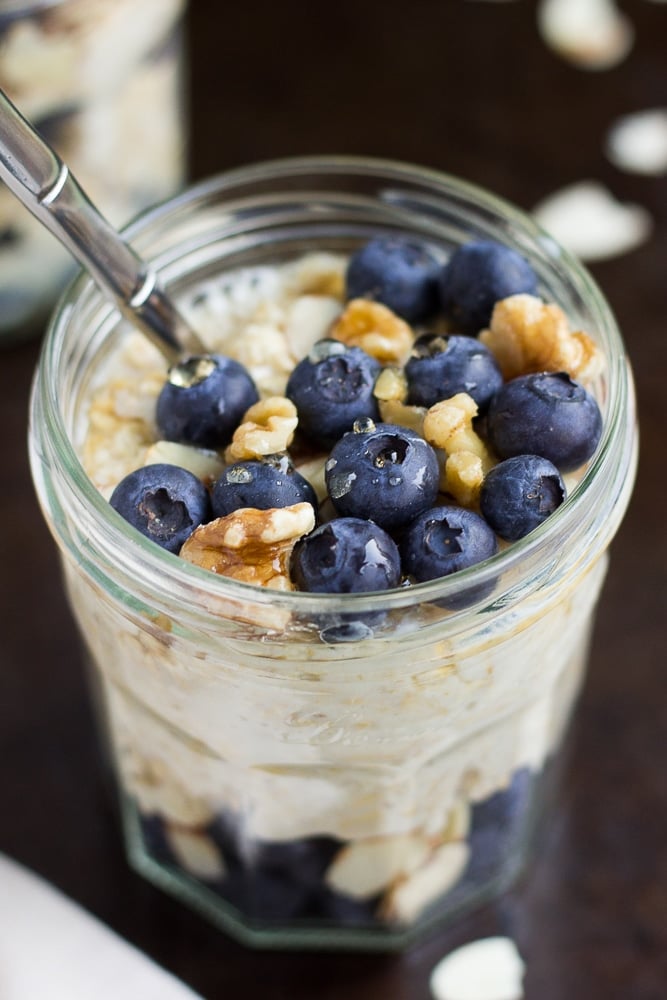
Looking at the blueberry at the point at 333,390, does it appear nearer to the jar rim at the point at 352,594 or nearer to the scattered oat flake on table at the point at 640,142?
the jar rim at the point at 352,594

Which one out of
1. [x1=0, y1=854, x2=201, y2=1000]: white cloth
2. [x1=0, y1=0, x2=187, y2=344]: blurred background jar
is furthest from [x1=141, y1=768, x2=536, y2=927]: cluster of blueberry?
[x1=0, y1=0, x2=187, y2=344]: blurred background jar

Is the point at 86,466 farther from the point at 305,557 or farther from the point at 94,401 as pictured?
the point at 305,557

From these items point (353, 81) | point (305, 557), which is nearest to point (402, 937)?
point (305, 557)

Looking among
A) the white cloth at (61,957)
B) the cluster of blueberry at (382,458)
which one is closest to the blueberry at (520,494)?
the cluster of blueberry at (382,458)

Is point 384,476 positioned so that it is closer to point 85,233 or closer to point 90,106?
point 85,233

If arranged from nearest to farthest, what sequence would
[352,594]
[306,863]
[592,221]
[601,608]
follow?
[352,594]
[306,863]
[601,608]
[592,221]

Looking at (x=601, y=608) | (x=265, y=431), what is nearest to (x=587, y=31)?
(x=601, y=608)
